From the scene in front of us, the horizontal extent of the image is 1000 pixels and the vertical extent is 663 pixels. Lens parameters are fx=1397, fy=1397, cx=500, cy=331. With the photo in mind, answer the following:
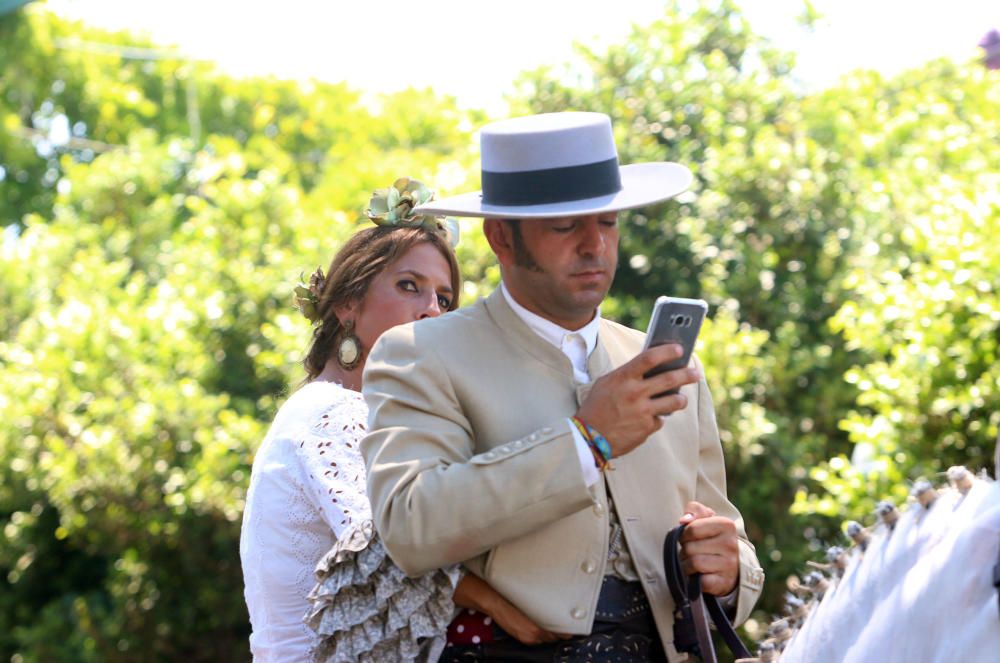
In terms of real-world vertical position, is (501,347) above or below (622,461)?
above

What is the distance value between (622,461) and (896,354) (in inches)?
126

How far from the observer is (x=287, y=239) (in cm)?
876

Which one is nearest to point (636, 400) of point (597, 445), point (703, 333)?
point (597, 445)

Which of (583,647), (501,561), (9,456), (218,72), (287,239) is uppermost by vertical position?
(501,561)

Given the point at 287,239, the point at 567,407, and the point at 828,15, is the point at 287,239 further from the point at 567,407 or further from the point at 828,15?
the point at 567,407

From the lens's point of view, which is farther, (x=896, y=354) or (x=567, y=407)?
(x=896, y=354)

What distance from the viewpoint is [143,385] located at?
25.4ft

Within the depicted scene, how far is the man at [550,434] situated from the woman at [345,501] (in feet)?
0.45

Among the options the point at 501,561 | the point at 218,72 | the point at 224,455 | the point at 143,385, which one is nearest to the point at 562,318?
the point at 501,561

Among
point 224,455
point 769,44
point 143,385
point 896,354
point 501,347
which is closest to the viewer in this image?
point 501,347

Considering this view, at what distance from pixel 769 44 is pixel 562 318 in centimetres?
587

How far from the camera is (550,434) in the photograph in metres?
2.49

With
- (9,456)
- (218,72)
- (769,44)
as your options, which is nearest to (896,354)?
(769,44)

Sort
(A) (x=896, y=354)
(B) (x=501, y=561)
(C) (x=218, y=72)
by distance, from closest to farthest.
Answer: (B) (x=501, y=561), (A) (x=896, y=354), (C) (x=218, y=72)
